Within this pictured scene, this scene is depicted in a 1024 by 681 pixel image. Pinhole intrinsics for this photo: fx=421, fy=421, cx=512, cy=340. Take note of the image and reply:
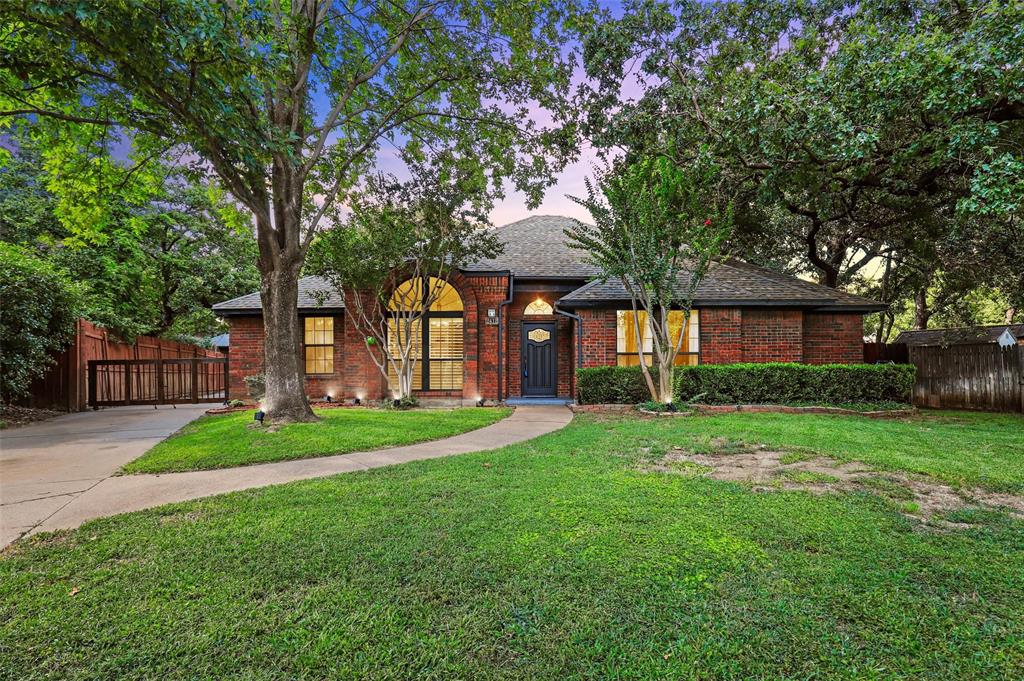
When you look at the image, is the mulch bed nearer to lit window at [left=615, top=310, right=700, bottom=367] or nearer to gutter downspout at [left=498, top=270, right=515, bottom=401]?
gutter downspout at [left=498, top=270, right=515, bottom=401]

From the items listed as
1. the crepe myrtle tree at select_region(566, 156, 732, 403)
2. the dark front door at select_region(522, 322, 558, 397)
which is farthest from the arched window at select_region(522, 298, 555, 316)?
the crepe myrtle tree at select_region(566, 156, 732, 403)

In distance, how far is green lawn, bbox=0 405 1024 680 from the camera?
5.50ft

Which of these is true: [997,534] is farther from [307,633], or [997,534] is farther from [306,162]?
[306,162]

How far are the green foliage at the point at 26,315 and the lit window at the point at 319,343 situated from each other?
497 cm

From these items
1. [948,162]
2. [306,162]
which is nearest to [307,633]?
[306,162]

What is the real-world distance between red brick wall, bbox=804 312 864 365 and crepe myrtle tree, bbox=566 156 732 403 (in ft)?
15.1

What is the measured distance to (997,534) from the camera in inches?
111

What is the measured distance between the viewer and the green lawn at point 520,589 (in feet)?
5.50

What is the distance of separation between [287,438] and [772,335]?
11.4 m

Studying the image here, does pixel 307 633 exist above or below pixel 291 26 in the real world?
below

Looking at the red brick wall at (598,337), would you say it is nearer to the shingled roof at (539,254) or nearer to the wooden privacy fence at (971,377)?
the shingled roof at (539,254)

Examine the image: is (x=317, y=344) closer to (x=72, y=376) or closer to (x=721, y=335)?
(x=72, y=376)

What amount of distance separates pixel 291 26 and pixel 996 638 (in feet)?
32.2

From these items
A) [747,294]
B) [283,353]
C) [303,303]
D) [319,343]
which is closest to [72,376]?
[303,303]
